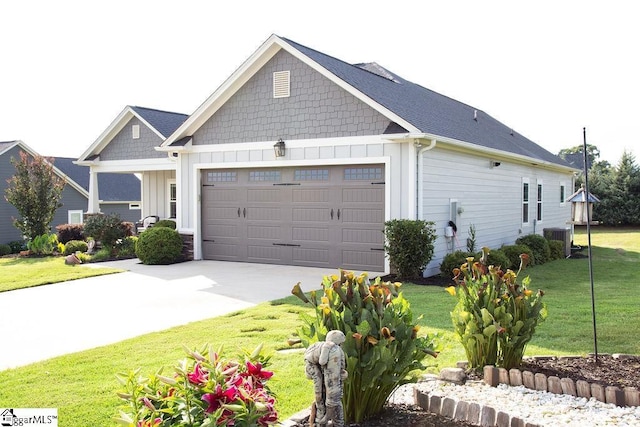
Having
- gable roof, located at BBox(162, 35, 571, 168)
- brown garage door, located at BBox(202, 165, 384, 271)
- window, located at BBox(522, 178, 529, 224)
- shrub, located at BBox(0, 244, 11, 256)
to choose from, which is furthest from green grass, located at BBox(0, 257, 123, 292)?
window, located at BBox(522, 178, 529, 224)

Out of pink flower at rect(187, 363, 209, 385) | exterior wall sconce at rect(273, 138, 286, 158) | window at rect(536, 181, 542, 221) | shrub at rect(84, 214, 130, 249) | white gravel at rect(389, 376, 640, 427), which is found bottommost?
white gravel at rect(389, 376, 640, 427)

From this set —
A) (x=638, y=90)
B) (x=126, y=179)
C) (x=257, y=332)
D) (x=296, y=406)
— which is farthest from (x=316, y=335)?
(x=126, y=179)

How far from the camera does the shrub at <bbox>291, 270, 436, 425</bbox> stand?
135 inches

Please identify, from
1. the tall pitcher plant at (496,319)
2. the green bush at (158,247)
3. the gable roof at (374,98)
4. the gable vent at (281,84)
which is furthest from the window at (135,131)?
the tall pitcher plant at (496,319)

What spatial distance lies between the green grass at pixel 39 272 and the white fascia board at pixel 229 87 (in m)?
3.68

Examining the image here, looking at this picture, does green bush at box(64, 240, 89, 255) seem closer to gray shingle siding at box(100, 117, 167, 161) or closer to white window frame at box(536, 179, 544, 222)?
gray shingle siding at box(100, 117, 167, 161)

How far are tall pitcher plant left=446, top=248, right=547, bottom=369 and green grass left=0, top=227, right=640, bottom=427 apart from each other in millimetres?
526

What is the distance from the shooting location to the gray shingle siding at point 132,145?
19047 mm

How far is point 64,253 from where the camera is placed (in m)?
16.8

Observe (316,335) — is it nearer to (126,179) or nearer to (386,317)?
(386,317)

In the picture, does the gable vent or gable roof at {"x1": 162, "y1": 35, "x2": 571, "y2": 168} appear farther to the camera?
the gable vent

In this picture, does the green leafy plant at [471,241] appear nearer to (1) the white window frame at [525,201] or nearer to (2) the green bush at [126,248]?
(1) the white window frame at [525,201]

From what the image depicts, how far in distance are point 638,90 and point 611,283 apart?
17.2 m

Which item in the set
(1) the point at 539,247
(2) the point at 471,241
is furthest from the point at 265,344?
(1) the point at 539,247
